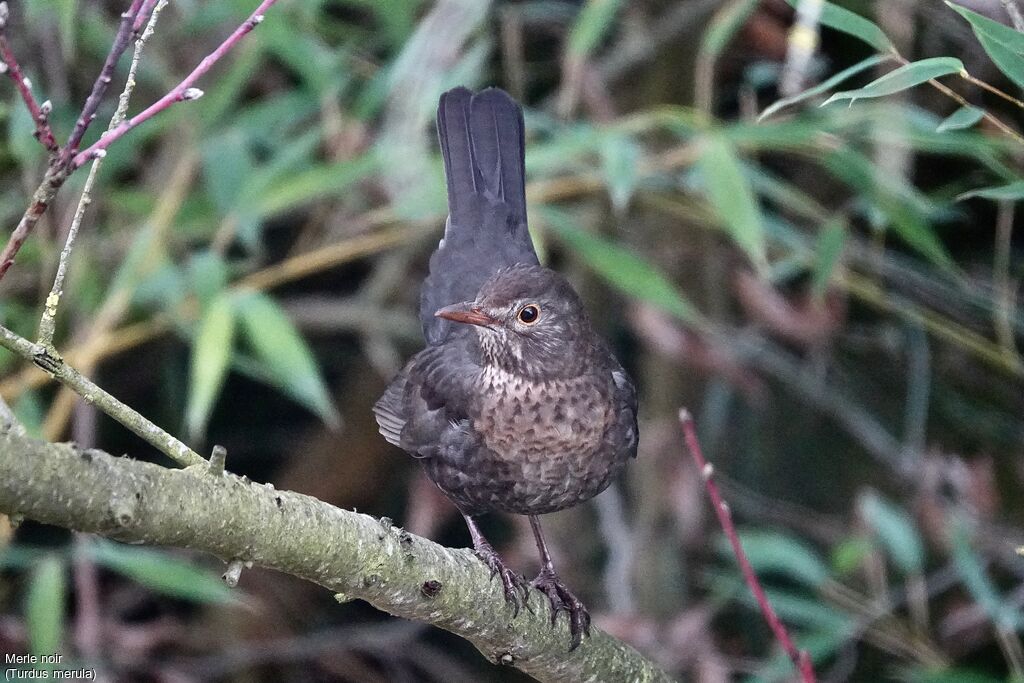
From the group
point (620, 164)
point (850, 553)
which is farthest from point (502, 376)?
point (850, 553)

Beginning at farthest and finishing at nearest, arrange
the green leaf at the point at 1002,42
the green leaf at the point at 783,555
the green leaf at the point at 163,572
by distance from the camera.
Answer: the green leaf at the point at 783,555 < the green leaf at the point at 163,572 < the green leaf at the point at 1002,42

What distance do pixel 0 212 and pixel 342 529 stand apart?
2.69 meters

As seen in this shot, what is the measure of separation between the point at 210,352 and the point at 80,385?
181 cm

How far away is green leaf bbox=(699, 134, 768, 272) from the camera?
3.15 metres

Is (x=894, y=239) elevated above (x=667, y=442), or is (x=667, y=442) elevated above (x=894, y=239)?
(x=894, y=239)

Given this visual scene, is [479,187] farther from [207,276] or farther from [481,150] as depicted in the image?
[207,276]

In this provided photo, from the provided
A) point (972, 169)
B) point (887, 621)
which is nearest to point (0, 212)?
point (887, 621)

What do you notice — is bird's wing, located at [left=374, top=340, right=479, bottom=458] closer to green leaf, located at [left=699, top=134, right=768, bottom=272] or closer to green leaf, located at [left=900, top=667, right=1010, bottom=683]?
green leaf, located at [left=699, top=134, right=768, bottom=272]

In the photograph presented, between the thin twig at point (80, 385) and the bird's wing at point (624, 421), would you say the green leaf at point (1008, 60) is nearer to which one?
the bird's wing at point (624, 421)

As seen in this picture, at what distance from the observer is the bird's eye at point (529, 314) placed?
2.72 metres

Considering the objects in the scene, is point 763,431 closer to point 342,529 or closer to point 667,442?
point 667,442

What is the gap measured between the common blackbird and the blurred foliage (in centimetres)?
34

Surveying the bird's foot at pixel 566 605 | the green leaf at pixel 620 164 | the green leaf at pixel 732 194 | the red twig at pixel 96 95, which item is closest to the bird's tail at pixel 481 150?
the green leaf at pixel 620 164

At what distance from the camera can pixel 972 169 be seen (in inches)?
187
